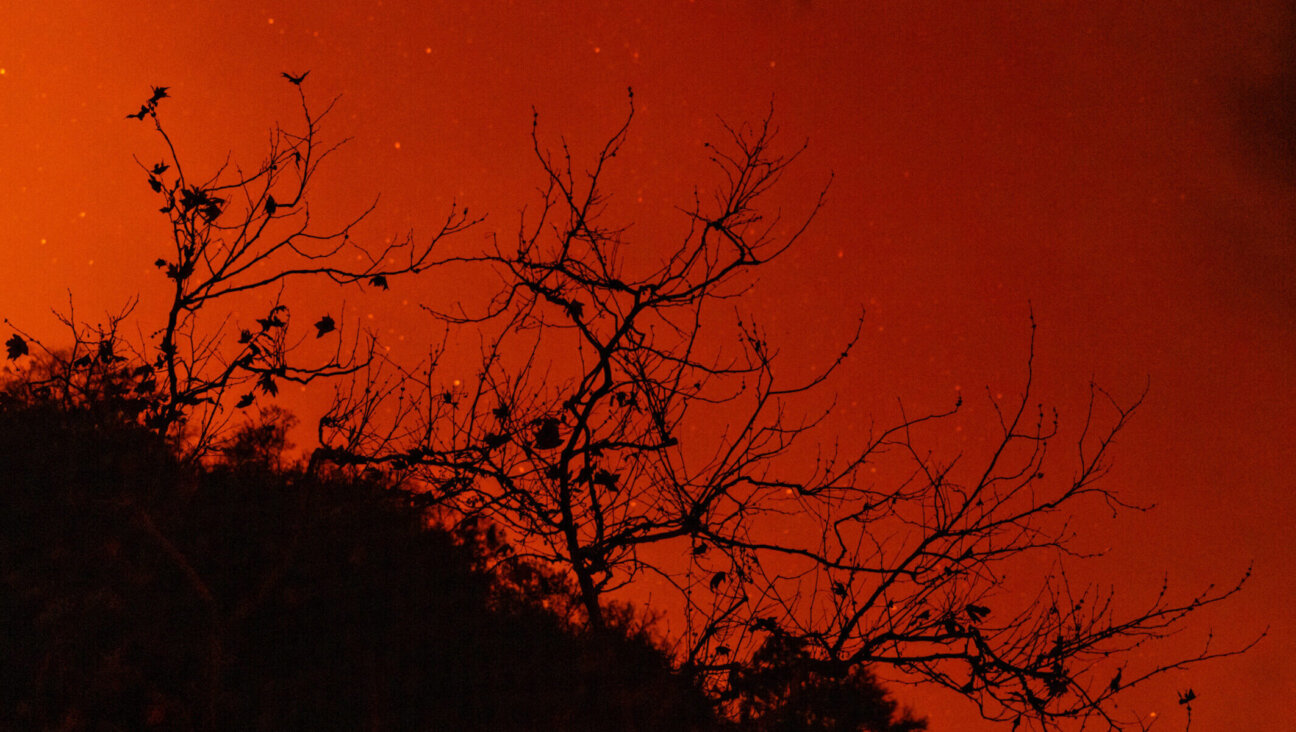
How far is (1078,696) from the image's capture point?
279 inches

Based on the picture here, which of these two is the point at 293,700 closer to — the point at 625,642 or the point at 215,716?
the point at 215,716

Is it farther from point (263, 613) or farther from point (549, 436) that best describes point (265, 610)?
point (549, 436)

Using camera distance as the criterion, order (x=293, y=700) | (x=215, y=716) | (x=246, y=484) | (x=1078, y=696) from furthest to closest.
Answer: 1. (x=246, y=484)
2. (x=293, y=700)
3. (x=215, y=716)
4. (x=1078, y=696)

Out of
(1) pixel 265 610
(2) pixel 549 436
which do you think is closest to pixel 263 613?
(1) pixel 265 610

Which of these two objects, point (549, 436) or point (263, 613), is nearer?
point (549, 436)

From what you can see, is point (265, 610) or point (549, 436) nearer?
point (549, 436)

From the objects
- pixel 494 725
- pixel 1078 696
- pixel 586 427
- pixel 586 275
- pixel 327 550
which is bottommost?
pixel 494 725

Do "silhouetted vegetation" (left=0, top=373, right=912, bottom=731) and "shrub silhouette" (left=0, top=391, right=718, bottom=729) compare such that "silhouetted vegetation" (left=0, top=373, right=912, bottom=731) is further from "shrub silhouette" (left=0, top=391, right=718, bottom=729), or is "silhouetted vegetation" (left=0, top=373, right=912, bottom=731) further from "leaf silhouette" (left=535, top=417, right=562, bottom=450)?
"leaf silhouette" (left=535, top=417, right=562, bottom=450)

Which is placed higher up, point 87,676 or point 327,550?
point 327,550

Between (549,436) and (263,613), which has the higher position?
(549,436)

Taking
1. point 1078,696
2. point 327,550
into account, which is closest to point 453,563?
point 327,550

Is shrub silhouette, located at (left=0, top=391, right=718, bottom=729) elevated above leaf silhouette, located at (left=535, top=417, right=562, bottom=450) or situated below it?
below

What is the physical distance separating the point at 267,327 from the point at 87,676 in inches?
127

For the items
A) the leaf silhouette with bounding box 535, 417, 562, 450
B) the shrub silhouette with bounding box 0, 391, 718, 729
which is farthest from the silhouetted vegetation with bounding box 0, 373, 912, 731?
the leaf silhouette with bounding box 535, 417, 562, 450
